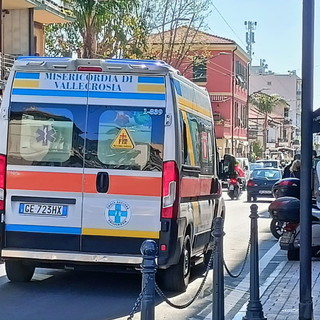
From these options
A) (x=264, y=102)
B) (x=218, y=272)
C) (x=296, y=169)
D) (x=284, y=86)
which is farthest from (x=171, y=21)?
(x=284, y=86)

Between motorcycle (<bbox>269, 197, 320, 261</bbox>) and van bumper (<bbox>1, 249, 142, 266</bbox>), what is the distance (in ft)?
14.4

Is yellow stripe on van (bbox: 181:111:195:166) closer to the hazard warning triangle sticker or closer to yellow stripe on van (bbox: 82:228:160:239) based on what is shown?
the hazard warning triangle sticker

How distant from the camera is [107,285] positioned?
390 inches

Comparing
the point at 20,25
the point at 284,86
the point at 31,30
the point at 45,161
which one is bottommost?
the point at 45,161

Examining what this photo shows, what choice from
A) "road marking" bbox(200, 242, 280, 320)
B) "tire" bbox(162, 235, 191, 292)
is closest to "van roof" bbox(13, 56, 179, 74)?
"tire" bbox(162, 235, 191, 292)

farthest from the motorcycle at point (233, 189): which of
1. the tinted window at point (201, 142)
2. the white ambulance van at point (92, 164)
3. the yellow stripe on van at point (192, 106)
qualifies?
the white ambulance van at point (92, 164)

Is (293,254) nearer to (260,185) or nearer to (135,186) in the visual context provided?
(135,186)

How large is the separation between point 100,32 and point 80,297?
2012cm

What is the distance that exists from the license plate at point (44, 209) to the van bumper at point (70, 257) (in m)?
0.47

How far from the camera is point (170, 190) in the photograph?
8734 mm

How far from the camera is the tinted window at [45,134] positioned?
9.01 m

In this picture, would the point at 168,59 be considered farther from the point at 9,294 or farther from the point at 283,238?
the point at 9,294

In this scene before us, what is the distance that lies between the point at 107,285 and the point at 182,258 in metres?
1.22

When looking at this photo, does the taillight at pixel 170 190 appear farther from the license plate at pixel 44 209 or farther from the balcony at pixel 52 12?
the balcony at pixel 52 12
